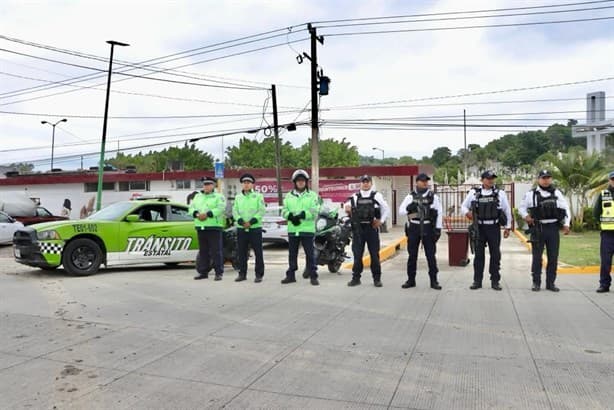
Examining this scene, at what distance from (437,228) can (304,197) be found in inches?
85.4

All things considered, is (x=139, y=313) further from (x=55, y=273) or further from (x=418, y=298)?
(x=55, y=273)

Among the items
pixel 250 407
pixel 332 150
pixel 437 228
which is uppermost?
pixel 332 150

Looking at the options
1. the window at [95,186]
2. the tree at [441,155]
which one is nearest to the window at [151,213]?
the window at [95,186]

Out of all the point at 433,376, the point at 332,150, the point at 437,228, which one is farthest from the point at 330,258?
the point at 332,150

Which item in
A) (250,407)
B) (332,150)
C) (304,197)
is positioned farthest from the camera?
(332,150)

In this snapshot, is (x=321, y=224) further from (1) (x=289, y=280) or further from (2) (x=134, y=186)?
(2) (x=134, y=186)

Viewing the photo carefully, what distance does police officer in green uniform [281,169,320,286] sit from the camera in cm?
931

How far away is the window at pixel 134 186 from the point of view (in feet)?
117

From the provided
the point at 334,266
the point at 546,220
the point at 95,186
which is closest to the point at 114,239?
the point at 334,266

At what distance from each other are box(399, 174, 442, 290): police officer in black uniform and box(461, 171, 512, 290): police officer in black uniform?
1.84ft

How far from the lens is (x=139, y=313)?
6961mm

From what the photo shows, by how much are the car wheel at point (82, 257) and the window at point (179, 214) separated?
1.64 meters

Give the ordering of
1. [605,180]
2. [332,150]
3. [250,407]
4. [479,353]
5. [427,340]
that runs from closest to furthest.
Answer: [250,407], [479,353], [427,340], [605,180], [332,150]

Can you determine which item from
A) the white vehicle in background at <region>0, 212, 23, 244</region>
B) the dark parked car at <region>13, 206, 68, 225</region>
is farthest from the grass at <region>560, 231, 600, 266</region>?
the dark parked car at <region>13, 206, 68, 225</region>
